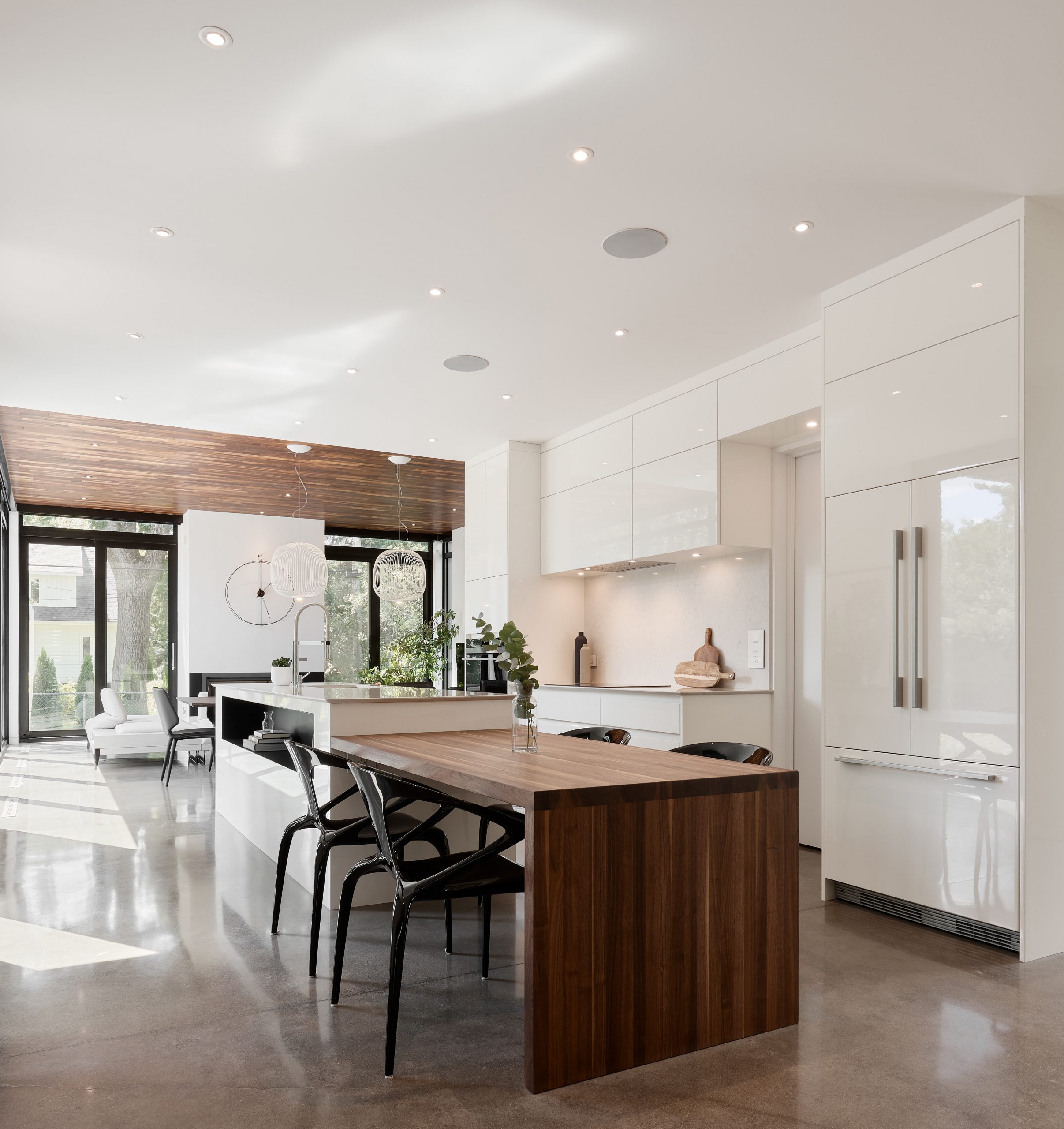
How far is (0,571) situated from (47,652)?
259 centimetres

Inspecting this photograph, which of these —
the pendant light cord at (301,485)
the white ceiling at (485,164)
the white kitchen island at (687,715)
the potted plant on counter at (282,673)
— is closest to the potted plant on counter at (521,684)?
the white ceiling at (485,164)

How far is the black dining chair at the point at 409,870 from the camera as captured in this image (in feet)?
7.53

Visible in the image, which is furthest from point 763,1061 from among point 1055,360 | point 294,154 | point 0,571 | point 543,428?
point 0,571

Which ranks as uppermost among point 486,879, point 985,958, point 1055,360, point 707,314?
point 707,314

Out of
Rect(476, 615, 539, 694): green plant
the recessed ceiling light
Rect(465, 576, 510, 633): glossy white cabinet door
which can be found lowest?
Rect(476, 615, 539, 694): green plant

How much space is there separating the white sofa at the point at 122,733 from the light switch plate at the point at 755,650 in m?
4.96

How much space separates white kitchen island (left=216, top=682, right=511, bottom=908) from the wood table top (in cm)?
21

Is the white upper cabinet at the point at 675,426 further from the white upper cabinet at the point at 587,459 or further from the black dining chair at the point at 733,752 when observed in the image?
the black dining chair at the point at 733,752

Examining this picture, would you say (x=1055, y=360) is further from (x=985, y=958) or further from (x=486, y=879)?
(x=486, y=879)

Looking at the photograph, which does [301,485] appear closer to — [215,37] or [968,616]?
[215,37]

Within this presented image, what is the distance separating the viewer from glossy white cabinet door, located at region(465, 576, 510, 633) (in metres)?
6.82

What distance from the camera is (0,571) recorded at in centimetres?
802

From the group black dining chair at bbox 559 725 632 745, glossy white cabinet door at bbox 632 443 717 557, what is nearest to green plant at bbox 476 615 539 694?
black dining chair at bbox 559 725 632 745

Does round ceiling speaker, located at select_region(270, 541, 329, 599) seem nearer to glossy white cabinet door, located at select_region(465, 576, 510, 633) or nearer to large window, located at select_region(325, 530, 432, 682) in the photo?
large window, located at select_region(325, 530, 432, 682)
